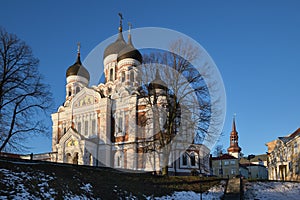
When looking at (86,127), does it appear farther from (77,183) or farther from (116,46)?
(77,183)

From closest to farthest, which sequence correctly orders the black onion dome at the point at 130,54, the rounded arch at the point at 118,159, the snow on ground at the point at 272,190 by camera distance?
the snow on ground at the point at 272,190, the rounded arch at the point at 118,159, the black onion dome at the point at 130,54

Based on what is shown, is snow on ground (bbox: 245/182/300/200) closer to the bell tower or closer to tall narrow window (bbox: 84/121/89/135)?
tall narrow window (bbox: 84/121/89/135)

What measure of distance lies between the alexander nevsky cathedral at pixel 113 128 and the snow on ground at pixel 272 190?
35.0 feet

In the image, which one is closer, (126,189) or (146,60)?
(126,189)

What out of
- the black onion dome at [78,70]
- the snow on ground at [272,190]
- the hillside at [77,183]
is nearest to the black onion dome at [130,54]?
the black onion dome at [78,70]

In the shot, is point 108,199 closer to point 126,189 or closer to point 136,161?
point 126,189

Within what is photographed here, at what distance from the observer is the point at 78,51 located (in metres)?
54.0

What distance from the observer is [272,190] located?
23078mm

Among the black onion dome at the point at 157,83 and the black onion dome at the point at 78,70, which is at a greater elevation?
the black onion dome at the point at 78,70

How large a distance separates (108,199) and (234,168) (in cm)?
5984

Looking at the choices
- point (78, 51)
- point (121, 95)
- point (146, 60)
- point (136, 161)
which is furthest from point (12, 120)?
point (78, 51)

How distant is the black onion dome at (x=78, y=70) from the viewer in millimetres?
50906

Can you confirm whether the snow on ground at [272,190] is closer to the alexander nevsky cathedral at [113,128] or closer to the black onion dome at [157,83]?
the black onion dome at [157,83]

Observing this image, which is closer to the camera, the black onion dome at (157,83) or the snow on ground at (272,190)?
the snow on ground at (272,190)
